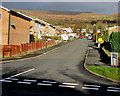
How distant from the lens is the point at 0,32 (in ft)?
91.2

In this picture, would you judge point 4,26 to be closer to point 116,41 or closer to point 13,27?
point 13,27

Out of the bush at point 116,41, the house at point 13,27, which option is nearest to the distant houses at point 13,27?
the house at point 13,27

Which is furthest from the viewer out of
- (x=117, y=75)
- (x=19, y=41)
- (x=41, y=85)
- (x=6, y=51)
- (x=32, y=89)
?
(x=19, y=41)

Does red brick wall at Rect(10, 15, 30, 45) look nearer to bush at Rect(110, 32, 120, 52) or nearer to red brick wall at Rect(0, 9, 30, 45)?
red brick wall at Rect(0, 9, 30, 45)

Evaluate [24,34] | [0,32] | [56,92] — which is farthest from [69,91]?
[24,34]

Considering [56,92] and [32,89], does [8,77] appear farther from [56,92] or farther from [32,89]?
[56,92]

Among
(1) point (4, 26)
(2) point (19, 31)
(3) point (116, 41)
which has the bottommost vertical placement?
(3) point (116, 41)

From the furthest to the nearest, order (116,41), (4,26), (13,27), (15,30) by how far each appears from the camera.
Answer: (15,30) → (13,27) → (4,26) → (116,41)

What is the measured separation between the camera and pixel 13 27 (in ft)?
102

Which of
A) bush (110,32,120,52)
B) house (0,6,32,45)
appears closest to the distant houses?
house (0,6,32,45)

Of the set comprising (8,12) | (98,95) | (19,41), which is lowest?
(98,95)

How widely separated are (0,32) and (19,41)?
5970 millimetres

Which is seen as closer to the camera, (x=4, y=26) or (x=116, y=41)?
(x=116, y=41)

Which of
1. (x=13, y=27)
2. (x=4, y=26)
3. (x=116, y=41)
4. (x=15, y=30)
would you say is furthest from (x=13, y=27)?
(x=116, y=41)
